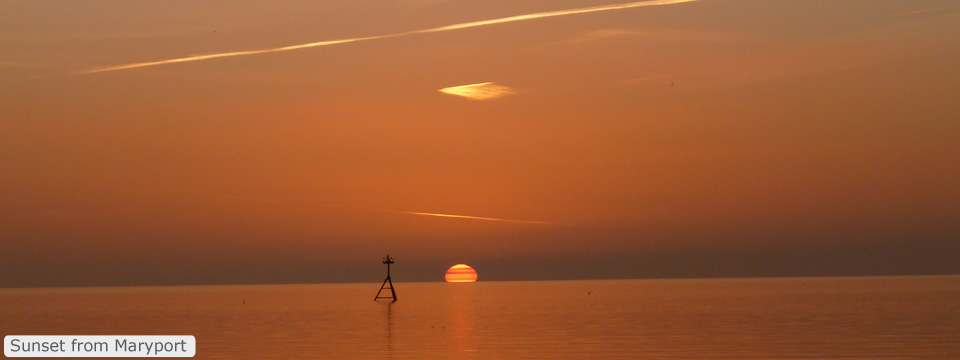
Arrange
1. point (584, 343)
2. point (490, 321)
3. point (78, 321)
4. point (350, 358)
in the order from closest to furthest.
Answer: point (350, 358) < point (584, 343) < point (490, 321) < point (78, 321)

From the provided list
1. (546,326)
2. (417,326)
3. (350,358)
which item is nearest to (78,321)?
(417,326)

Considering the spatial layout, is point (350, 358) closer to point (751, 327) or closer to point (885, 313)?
point (751, 327)

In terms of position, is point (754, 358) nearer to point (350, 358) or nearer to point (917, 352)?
point (917, 352)

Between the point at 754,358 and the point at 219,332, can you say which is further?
the point at 219,332

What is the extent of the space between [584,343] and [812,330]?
15190mm

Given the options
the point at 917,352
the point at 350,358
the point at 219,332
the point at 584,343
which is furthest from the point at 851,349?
the point at 219,332

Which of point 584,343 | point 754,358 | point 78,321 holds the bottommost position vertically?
point 754,358

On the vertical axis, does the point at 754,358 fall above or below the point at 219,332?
below

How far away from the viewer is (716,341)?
4641 centimetres

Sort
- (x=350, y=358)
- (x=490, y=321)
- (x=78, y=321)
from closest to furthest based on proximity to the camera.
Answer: (x=350, y=358), (x=490, y=321), (x=78, y=321)

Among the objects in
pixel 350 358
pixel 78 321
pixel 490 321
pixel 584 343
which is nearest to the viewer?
pixel 350 358

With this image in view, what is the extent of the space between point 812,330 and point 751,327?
4.53 m

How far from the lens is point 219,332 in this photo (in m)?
59.0

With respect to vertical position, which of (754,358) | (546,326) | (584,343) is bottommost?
(754,358)
